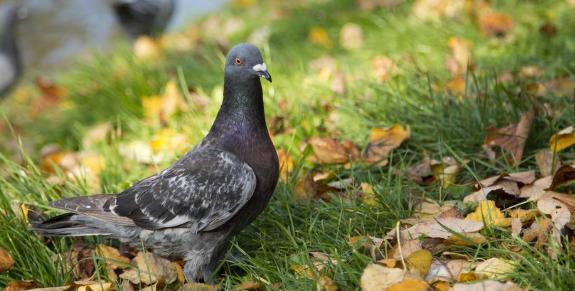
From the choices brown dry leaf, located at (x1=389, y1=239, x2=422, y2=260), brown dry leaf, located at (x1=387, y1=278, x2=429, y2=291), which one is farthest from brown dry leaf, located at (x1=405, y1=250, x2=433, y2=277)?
brown dry leaf, located at (x1=387, y1=278, x2=429, y2=291)

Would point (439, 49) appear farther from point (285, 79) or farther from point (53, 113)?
point (53, 113)

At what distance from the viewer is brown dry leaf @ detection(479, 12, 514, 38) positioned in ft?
16.3

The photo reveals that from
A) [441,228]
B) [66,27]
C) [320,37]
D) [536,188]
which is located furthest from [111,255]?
[66,27]

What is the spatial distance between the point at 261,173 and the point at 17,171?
54.9 inches

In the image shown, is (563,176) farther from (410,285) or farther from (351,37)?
(351,37)

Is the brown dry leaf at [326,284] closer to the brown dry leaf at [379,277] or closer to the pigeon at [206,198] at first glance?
the brown dry leaf at [379,277]

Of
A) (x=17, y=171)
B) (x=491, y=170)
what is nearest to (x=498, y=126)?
(x=491, y=170)

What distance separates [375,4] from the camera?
627 centimetres

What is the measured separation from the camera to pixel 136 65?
552 centimetres

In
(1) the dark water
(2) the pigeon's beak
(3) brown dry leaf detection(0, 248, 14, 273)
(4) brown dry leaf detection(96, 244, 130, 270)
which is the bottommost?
(1) the dark water

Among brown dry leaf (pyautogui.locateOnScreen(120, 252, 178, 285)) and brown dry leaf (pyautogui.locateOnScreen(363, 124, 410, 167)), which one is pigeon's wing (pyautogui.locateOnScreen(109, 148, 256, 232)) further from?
brown dry leaf (pyautogui.locateOnScreen(363, 124, 410, 167))

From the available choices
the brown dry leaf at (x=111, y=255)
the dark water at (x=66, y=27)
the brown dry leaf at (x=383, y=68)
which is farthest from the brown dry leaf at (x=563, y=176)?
the dark water at (x=66, y=27)

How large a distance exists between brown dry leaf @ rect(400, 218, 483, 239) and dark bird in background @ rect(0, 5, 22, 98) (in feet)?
17.7

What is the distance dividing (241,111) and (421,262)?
1057mm
